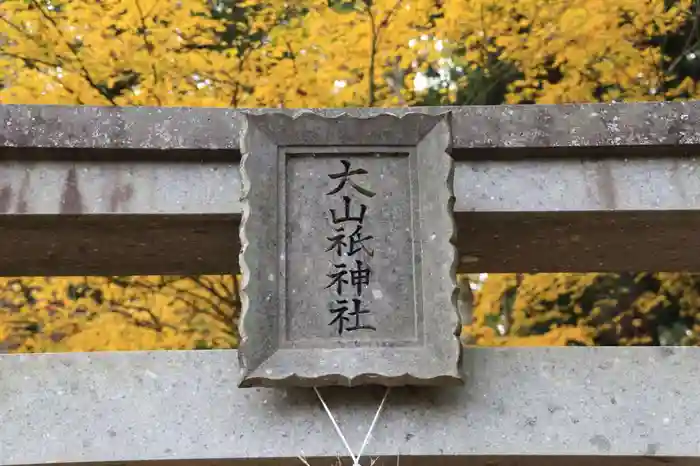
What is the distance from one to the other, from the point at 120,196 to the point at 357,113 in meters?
0.88

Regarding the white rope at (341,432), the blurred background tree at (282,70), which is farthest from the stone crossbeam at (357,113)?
the blurred background tree at (282,70)

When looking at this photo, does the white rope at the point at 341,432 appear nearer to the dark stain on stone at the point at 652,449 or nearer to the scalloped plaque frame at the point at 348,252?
the scalloped plaque frame at the point at 348,252

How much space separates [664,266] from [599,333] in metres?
3.06

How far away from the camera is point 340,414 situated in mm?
2291

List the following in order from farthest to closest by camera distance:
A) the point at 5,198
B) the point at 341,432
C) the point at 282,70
Result: the point at 282,70 → the point at 5,198 → the point at 341,432

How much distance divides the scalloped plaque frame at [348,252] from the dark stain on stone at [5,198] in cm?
83

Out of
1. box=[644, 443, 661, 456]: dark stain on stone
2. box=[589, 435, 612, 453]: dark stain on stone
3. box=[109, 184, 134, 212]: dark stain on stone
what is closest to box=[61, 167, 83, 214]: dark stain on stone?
box=[109, 184, 134, 212]: dark stain on stone

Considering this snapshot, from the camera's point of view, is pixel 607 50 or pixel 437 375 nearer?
pixel 437 375

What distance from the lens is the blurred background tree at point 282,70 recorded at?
446 cm

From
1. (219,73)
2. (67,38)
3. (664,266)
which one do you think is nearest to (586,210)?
(664,266)

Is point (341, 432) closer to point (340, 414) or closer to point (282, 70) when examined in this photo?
point (340, 414)

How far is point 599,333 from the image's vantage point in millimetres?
5809

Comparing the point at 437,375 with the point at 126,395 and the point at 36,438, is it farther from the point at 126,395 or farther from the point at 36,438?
the point at 36,438

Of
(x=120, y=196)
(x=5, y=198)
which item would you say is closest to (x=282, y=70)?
(x=120, y=196)
